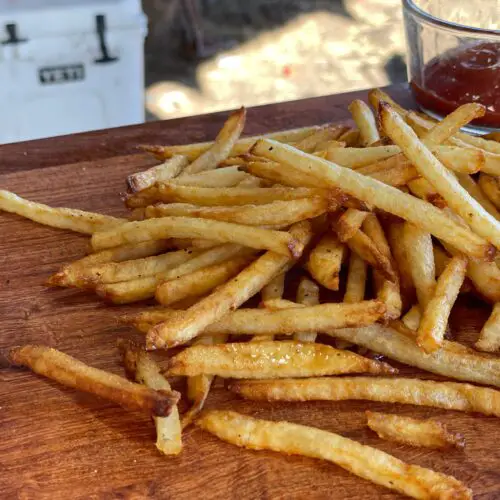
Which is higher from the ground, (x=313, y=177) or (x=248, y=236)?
(x=313, y=177)

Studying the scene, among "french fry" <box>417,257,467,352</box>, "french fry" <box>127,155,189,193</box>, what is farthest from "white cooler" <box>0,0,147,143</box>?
"french fry" <box>417,257,467,352</box>

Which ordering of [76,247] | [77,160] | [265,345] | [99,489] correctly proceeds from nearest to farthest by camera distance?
[99,489] → [265,345] → [76,247] → [77,160]

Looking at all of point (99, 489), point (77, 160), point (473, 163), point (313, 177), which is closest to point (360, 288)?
point (313, 177)

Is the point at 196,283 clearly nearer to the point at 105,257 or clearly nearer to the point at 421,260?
the point at 105,257

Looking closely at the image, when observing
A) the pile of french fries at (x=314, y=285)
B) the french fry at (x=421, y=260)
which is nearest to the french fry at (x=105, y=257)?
the pile of french fries at (x=314, y=285)

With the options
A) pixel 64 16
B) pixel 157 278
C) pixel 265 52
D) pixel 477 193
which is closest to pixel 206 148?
pixel 157 278

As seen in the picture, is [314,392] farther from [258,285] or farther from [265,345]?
[258,285]
